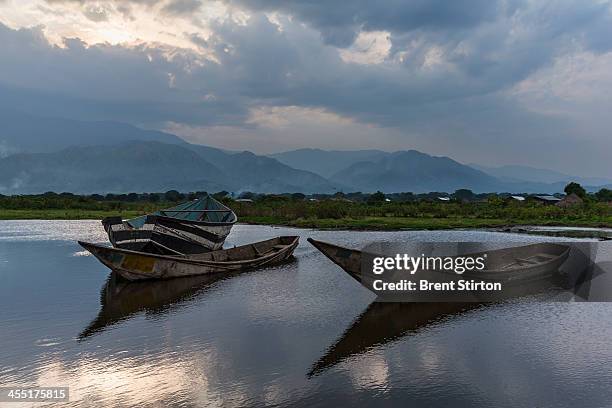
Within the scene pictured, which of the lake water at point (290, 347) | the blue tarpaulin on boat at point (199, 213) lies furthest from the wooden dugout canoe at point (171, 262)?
the blue tarpaulin on boat at point (199, 213)

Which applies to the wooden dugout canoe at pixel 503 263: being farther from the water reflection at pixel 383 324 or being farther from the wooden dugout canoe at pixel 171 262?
the wooden dugout canoe at pixel 171 262

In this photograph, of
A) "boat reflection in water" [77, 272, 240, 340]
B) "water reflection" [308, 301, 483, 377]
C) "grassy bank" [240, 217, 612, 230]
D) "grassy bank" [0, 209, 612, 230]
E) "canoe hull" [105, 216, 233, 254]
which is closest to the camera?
"water reflection" [308, 301, 483, 377]

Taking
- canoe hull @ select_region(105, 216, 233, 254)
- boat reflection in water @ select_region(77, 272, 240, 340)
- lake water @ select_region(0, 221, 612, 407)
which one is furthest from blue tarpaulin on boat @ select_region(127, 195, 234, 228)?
lake water @ select_region(0, 221, 612, 407)

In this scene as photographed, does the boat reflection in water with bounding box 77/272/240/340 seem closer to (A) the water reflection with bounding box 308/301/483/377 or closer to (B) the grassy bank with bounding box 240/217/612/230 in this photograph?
(A) the water reflection with bounding box 308/301/483/377

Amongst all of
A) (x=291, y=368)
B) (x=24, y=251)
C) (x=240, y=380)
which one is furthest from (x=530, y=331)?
(x=24, y=251)

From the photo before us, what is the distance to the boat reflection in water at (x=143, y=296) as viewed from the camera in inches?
855

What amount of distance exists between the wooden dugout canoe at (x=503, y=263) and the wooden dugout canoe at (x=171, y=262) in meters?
9.79

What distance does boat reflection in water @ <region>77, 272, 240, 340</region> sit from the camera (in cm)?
2172

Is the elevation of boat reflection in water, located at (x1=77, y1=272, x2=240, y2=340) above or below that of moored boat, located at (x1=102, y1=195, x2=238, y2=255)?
below

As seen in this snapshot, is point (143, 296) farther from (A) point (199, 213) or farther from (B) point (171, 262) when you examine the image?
(A) point (199, 213)

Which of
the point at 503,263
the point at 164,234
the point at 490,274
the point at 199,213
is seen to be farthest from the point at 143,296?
the point at 503,263

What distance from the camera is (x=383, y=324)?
820 inches

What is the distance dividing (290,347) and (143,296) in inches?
469

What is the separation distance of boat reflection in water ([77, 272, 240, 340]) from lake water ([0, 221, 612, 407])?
117 millimetres
